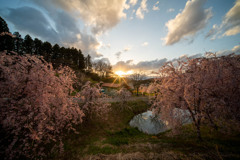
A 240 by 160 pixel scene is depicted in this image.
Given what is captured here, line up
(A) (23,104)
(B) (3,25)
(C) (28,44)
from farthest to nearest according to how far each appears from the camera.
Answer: (C) (28,44) → (B) (3,25) → (A) (23,104)

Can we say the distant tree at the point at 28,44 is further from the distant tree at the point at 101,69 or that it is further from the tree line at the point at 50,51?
the distant tree at the point at 101,69

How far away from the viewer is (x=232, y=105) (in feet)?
14.2

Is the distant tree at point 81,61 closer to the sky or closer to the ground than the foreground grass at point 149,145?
closer to the sky

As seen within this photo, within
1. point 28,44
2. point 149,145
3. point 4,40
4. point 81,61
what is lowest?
point 149,145

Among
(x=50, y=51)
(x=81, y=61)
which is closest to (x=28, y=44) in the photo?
(x=50, y=51)

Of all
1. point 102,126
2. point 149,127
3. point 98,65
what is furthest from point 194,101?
point 98,65

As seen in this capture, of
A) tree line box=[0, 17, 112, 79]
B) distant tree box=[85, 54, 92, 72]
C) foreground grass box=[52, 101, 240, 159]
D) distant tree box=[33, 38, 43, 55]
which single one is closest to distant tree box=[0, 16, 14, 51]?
tree line box=[0, 17, 112, 79]

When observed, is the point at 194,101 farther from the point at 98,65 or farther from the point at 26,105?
the point at 98,65

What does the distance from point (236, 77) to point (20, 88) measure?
36.3 feet

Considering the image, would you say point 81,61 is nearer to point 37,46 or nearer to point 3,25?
point 37,46

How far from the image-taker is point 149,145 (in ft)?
19.5

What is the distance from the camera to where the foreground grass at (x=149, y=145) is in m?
4.39

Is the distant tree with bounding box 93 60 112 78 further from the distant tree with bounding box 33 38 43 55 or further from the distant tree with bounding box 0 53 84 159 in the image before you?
the distant tree with bounding box 0 53 84 159

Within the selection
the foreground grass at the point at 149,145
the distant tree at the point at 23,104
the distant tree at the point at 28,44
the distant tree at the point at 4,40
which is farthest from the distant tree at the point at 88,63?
the distant tree at the point at 23,104
